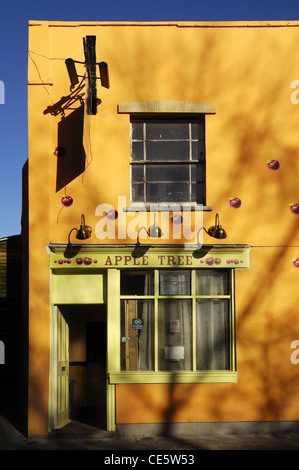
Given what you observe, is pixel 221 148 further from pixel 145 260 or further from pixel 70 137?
pixel 70 137

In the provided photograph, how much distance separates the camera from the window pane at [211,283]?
10141mm

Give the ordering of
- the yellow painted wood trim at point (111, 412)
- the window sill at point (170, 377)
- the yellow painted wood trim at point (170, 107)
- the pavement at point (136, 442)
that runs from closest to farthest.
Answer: the pavement at point (136, 442) < the yellow painted wood trim at point (111, 412) < the window sill at point (170, 377) < the yellow painted wood trim at point (170, 107)

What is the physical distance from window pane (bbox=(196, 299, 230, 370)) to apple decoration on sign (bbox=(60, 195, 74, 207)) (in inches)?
133

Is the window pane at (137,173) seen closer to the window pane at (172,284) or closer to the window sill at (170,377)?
the window pane at (172,284)

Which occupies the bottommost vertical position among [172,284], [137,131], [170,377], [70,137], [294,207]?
[170,377]

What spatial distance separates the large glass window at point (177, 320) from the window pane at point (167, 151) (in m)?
2.44

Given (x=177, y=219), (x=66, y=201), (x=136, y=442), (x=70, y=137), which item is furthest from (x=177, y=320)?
(x=70, y=137)

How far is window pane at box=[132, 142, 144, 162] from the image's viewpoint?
10.4 meters

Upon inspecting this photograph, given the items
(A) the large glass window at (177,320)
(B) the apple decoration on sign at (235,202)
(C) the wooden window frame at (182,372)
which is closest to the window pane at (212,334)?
(A) the large glass window at (177,320)

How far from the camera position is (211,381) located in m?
9.75

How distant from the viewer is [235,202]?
10133mm

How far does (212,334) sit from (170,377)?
1228 millimetres
